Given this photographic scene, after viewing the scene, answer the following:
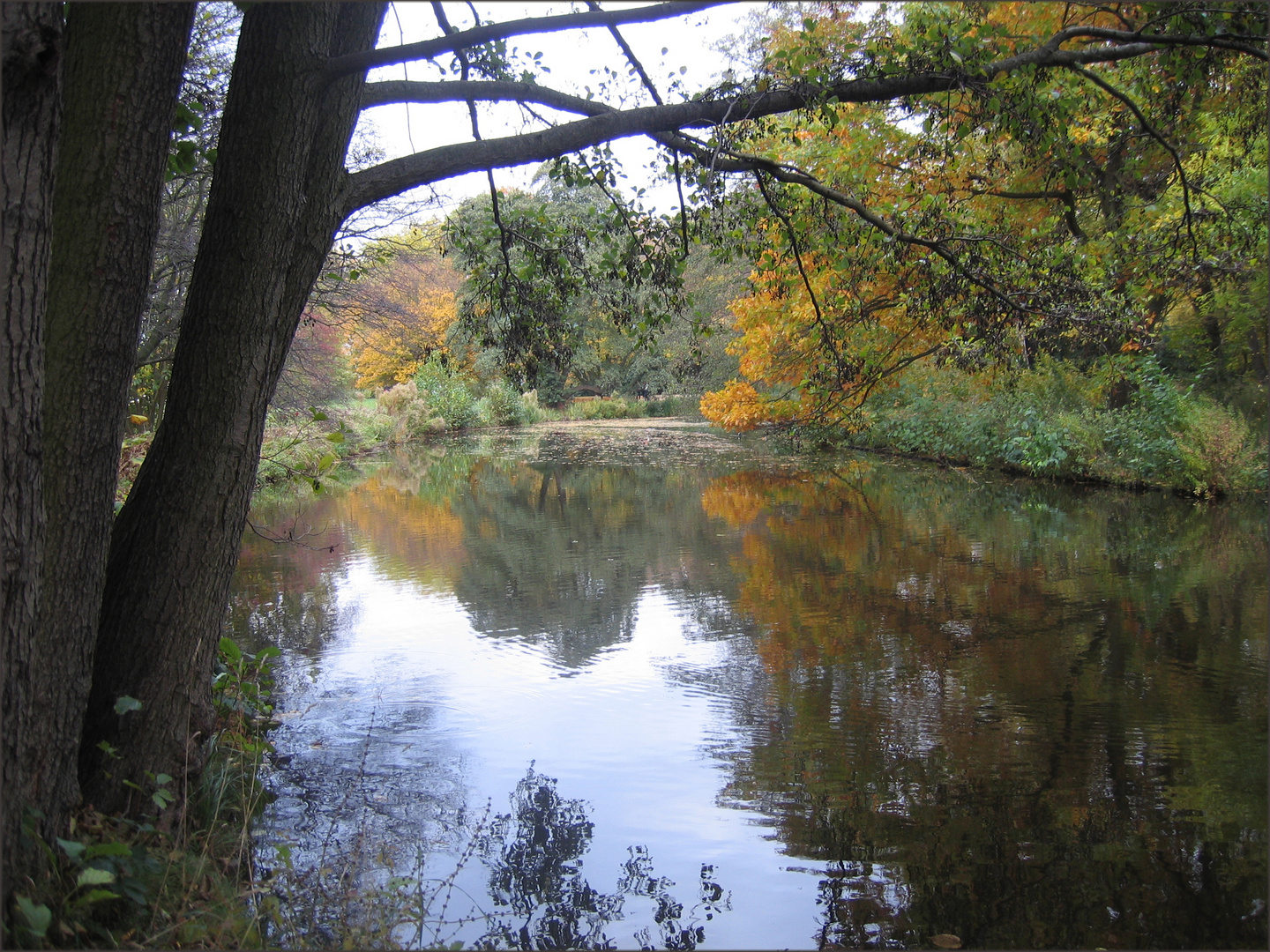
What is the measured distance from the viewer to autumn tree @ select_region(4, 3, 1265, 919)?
8.56 ft

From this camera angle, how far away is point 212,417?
3.04 meters

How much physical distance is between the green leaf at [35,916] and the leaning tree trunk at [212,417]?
0.88 meters

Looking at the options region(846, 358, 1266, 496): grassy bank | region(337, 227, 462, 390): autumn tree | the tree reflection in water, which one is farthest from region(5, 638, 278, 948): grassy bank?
region(846, 358, 1266, 496): grassy bank

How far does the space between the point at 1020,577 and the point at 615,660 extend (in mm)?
4204

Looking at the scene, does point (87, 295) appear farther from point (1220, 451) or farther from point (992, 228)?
point (1220, 451)

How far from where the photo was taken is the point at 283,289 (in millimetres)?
3156

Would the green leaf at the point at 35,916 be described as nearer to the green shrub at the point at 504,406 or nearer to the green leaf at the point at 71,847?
the green leaf at the point at 71,847

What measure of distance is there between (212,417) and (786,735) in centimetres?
333

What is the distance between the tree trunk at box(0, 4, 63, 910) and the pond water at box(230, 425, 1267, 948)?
1.37 meters

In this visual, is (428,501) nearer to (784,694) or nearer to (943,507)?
(943,507)

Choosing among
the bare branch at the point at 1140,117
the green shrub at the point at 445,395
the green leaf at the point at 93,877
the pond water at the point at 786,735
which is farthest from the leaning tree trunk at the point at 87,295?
the green shrub at the point at 445,395

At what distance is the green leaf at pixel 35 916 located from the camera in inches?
82.0

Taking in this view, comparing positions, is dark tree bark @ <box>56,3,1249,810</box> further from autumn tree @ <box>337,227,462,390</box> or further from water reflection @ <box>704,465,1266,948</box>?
autumn tree @ <box>337,227,462,390</box>

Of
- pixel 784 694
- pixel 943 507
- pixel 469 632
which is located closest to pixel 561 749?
pixel 784 694
